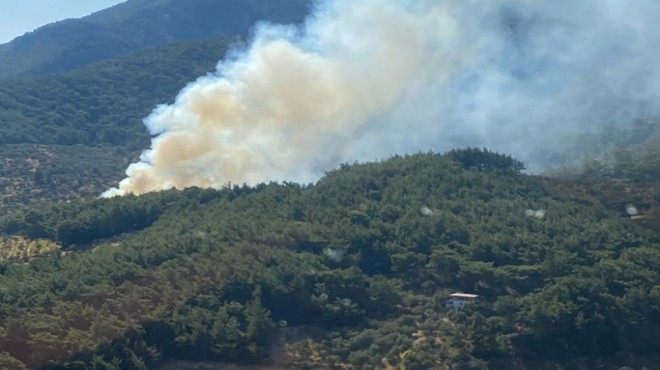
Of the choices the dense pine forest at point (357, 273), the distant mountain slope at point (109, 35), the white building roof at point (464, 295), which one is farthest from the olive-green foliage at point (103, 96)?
the white building roof at point (464, 295)

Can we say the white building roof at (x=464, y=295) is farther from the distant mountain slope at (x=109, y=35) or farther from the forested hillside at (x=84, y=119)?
the distant mountain slope at (x=109, y=35)

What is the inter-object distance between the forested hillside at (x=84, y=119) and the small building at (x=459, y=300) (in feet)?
139

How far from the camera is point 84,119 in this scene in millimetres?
119250

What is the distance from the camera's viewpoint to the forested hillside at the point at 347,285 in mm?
47062

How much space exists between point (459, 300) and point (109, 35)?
5676 inches

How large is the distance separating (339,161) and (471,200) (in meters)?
24.9

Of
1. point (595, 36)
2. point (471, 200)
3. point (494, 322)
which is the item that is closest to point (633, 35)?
point (595, 36)

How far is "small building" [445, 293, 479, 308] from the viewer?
52.1 metres

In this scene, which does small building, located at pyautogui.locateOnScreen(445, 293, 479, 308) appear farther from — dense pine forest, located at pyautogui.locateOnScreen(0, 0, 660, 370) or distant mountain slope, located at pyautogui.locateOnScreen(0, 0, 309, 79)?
distant mountain slope, located at pyautogui.locateOnScreen(0, 0, 309, 79)

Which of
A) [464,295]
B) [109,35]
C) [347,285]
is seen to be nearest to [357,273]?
[347,285]

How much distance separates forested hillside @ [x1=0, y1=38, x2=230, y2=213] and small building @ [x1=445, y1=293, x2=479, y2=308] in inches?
1670

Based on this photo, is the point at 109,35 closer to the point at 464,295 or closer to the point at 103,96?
the point at 103,96

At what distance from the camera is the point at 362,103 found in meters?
90.1

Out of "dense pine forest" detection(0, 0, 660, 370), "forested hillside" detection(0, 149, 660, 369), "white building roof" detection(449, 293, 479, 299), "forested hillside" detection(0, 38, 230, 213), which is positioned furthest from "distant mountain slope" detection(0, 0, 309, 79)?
"white building roof" detection(449, 293, 479, 299)
